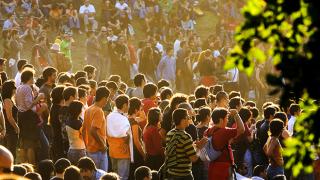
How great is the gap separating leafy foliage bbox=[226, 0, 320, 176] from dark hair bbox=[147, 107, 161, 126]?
730 centimetres

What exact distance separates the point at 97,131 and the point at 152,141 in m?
0.79

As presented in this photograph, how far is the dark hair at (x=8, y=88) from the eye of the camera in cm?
1323

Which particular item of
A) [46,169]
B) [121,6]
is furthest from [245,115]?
[121,6]

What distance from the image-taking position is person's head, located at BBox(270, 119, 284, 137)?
39.0 feet

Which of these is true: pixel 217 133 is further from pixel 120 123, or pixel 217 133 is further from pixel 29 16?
pixel 29 16

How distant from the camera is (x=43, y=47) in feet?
76.8

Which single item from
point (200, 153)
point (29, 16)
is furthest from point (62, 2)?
point (200, 153)

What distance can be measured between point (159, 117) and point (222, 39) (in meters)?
21.5

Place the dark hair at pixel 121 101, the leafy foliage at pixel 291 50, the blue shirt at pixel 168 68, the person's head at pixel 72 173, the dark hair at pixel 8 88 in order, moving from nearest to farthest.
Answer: the leafy foliage at pixel 291 50
the person's head at pixel 72 173
the dark hair at pixel 121 101
the dark hair at pixel 8 88
the blue shirt at pixel 168 68

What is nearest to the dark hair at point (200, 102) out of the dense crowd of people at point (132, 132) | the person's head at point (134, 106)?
the dense crowd of people at point (132, 132)

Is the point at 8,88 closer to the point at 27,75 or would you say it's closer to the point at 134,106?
the point at 27,75

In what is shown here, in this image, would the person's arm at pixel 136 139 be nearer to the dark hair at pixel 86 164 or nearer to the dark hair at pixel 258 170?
the dark hair at pixel 258 170

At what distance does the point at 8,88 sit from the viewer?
13273 mm

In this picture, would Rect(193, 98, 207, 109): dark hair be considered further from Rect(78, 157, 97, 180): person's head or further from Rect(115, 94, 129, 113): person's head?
Rect(78, 157, 97, 180): person's head
